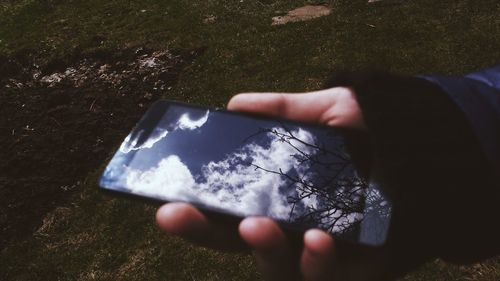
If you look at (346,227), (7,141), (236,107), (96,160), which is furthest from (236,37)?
(346,227)

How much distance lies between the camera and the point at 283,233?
2.45 m

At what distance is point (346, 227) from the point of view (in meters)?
2.45

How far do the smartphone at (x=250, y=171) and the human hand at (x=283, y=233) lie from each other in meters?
0.11

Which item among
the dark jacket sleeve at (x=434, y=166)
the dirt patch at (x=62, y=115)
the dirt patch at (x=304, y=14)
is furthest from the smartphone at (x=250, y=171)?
the dirt patch at (x=304, y=14)

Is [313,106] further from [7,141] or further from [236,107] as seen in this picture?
[7,141]

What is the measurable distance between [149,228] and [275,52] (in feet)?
14.0

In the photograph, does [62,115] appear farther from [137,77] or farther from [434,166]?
[434,166]

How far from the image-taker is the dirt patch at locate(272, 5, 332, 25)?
927 centimetres

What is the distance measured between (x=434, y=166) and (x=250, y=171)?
3.54 feet

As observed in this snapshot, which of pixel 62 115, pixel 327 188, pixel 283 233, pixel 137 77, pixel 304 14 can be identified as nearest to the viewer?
pixel 283 233

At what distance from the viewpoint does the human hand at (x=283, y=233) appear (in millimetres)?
2240

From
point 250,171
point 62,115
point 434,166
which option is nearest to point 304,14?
point 62,115

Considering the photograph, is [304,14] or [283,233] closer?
[283,233]

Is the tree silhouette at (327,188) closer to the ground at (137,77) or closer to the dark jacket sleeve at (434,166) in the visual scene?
the dark jacket sleeve at (434,166)
